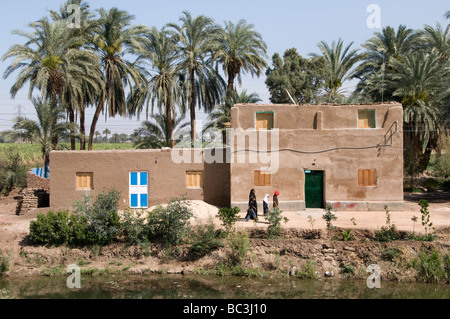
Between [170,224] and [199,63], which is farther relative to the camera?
[199,63]

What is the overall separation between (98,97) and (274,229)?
55.4 feet

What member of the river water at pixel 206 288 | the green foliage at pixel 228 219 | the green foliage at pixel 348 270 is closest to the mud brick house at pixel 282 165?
the green foliage at pixel 228 219

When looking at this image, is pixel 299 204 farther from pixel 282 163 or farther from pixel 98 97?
pixel 98 97

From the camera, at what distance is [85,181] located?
23.4 meters

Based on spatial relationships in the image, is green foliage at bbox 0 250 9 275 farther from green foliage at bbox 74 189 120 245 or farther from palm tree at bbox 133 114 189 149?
palm tree at bbox 133 114 189 149

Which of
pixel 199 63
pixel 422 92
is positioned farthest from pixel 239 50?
pixel 422 92

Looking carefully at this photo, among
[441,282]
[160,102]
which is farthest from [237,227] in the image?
[160,102]

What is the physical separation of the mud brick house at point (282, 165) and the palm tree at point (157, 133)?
834cm

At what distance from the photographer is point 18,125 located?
86.4 ft

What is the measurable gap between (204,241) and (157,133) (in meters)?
14.6

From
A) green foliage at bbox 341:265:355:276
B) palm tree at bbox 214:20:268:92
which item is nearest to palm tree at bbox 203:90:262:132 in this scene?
palm tree at bbox 214:20:268:92

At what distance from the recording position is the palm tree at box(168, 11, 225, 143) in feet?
101

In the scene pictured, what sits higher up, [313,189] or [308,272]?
[313,189]

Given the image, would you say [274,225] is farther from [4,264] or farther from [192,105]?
[192,105]
